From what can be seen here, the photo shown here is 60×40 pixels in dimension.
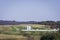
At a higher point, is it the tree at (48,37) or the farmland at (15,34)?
the farmland at (15,34)

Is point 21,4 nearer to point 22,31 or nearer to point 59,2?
point 22,31

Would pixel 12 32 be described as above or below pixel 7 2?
below

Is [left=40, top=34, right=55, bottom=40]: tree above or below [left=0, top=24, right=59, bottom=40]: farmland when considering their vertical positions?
below

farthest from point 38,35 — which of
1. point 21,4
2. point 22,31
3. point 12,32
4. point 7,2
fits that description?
point 7,2

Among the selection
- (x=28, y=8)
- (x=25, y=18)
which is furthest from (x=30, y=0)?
(x=25, y=18)

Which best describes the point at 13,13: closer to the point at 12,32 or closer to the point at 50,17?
the point at 12,32

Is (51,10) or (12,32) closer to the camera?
(12,32)

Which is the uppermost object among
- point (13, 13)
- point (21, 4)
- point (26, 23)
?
point (21, 4)

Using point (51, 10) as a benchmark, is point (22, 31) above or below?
below

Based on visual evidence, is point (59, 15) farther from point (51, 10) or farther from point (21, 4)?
point (21, 4)
